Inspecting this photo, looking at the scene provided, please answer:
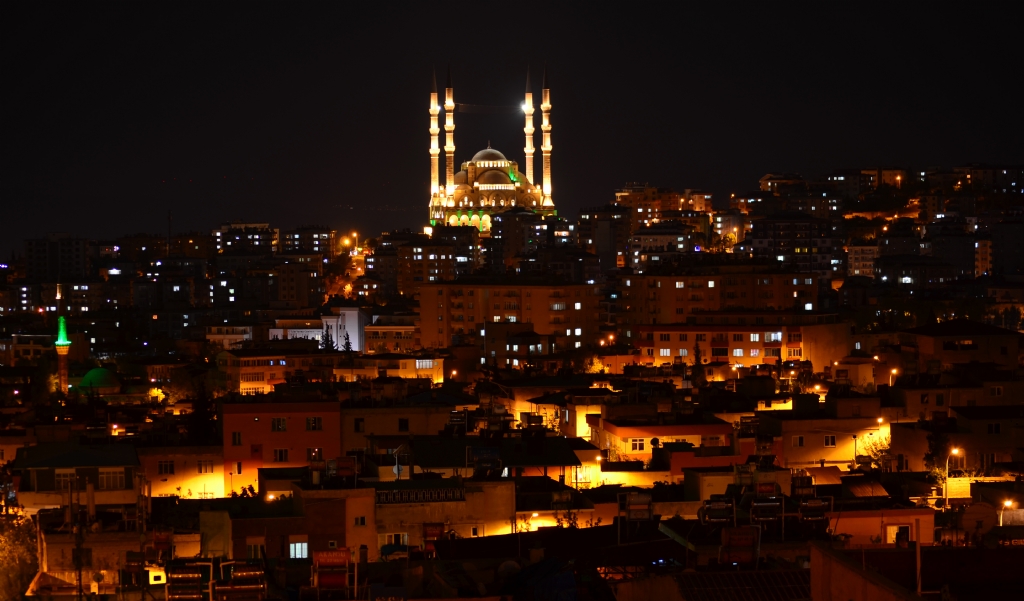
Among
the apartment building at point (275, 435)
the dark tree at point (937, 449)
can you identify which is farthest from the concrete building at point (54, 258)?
the dark tree at point (937, 449)

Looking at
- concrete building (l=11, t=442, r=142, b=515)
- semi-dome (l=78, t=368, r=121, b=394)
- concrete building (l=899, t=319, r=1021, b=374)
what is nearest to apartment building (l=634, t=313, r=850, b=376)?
concrete building (l=899, t=319, r=1021, b=374)

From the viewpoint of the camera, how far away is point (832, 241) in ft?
162

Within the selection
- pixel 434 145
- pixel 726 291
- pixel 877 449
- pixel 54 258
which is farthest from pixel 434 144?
pixel 877 449

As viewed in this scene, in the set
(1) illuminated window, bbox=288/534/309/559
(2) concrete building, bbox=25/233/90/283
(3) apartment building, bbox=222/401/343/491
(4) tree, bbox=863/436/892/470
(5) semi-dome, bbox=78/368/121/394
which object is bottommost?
(1) illuminated window, bbox=288/534/309/559

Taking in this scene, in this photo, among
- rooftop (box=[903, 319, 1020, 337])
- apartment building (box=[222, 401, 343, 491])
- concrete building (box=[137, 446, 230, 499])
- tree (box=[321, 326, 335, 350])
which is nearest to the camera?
concrete building (box=[137, 446, 230, 499])

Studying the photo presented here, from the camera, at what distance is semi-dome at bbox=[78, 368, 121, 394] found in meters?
25.7

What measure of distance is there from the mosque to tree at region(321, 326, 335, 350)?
732 inches

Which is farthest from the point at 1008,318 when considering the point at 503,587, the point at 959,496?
the point at 503,587

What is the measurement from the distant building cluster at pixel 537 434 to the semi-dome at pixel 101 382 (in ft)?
0.32

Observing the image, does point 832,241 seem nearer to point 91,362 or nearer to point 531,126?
point 531,126

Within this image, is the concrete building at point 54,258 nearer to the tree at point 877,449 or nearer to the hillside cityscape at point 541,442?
the hillside cityscape at point 541,442

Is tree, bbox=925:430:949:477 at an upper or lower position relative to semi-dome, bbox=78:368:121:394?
lower

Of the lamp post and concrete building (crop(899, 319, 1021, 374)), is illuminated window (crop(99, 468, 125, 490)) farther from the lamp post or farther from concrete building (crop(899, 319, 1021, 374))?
concrete building (crop(899, 319, 1021, 374))

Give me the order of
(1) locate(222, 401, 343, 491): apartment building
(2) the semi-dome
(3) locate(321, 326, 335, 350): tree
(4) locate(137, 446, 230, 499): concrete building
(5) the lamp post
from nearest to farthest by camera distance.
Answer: (5) the lamp post < (4) locate(137, 446, 230, 499): concrete building < (1) locate(222, 401, 343, 491): apartment building < (2) the semi-dome < (3) locate(321, 326, 335, 350): tree
